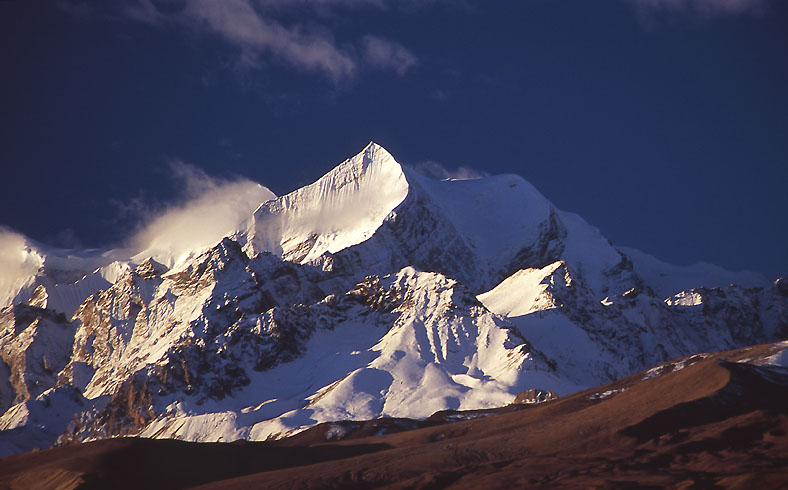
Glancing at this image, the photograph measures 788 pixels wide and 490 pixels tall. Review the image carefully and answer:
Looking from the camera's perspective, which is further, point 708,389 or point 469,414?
point 469,414

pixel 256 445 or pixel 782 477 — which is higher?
pixel 256 445

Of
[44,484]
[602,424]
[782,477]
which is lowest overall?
[782,477]

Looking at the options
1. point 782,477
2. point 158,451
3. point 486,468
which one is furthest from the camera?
point 158,451

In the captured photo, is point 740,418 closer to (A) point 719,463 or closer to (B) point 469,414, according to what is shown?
(A) point 719,463

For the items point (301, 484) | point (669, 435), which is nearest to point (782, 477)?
point (669, 435)

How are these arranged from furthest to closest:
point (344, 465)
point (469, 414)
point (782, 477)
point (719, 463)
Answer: point (469, 414) < point (344, 465) < point (719, 463) < point (782, 477)

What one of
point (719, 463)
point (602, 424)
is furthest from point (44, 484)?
point (719, 463)

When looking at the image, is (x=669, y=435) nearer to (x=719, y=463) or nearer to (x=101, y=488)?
(x=719, y=463)
